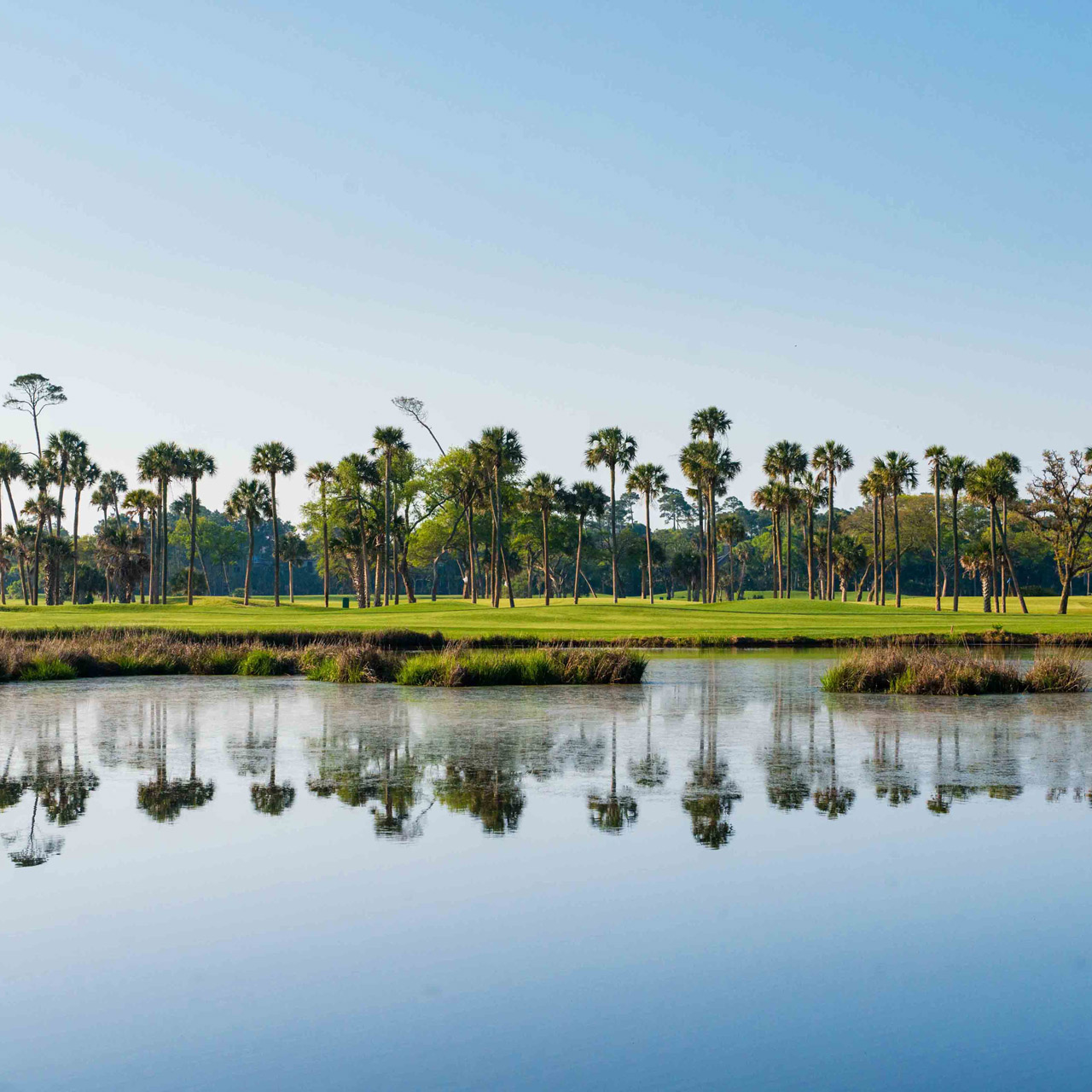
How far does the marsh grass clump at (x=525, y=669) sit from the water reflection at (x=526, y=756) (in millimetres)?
2149

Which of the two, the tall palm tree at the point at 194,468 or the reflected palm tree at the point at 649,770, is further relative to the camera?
the tall palm tree at the point at 194,468

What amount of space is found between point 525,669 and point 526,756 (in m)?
14.1

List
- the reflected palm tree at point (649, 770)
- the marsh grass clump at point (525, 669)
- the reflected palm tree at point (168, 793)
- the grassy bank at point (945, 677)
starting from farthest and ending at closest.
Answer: the marsh grass clump at point (525, 669)
the grassy bank at point (945, 677)
the reflected palm tree at point (649, 770)
the reflected palm tree at point (168, 793)

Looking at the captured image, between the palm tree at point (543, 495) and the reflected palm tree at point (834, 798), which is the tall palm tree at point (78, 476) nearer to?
the palm tree at point (543, 495)

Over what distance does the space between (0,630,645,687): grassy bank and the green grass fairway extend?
→ 12.6 metres

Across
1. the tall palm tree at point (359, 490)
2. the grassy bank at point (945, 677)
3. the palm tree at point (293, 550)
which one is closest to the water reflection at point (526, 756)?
the grassy bank at point (945, 677)

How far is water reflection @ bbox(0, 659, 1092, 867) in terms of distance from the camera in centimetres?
1455

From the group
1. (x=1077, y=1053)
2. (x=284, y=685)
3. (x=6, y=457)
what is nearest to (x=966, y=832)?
(x=1077, y=1053)

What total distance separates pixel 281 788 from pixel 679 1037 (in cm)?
963

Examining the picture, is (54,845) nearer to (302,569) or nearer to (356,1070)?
(356,1070)

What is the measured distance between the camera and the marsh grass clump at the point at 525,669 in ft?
104

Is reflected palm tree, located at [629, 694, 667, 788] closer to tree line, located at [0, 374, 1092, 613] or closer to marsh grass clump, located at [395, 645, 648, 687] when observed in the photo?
marsh grass clump, located at [395, 645, 648, 687]

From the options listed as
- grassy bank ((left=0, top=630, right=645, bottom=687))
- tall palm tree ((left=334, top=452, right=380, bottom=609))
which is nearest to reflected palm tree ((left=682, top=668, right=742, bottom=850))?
grassy bank ((left=0, top=630, right=645, bottom=687))

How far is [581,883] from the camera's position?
1094 centimetres
